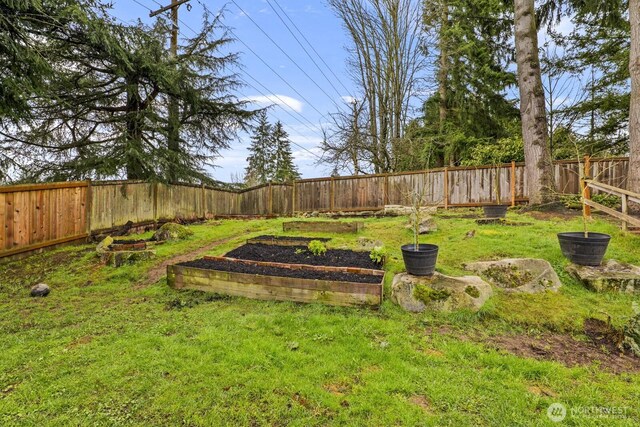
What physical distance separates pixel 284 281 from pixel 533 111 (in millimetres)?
8042

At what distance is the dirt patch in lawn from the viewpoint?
2.39 meters

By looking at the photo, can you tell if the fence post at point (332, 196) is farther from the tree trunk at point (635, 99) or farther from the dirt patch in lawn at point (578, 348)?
the dirt patch in lawn at point (578, 348)

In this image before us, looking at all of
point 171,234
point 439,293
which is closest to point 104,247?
point 171,234

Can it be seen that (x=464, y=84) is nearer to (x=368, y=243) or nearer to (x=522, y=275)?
(x=368, y=243)

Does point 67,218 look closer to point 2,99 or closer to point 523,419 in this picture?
point 2,99

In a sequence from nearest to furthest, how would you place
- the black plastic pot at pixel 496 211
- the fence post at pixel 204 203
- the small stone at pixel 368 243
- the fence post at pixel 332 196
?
the small stone at pixel 368 243 → the black plastic pot at pixel 496 211 → the fence post at pixel 204 203 → the fence post at pixel 332 196

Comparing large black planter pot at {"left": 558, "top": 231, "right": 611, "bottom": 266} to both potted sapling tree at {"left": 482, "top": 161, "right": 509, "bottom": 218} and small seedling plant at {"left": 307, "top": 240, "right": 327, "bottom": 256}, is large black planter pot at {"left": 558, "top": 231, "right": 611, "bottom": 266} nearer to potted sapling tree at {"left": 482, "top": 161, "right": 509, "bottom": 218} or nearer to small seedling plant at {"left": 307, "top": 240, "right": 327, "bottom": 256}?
potted sapling tree at {"left": 482, "top": 161, "right": 509, "bottom": 218}

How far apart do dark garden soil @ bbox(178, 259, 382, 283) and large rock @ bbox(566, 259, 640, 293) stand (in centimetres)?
263

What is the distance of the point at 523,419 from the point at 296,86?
49.2 ft

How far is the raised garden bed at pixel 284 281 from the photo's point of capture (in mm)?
3404

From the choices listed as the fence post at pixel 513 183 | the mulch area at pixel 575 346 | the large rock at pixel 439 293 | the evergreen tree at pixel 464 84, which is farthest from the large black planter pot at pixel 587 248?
the evergreen tree at pixel 464 84

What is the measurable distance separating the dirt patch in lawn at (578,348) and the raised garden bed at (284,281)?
4.39 feet

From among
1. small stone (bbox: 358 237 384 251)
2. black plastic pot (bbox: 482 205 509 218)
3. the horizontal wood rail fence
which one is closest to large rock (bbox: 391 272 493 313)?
small stone (bbox: 358 237 384 251)

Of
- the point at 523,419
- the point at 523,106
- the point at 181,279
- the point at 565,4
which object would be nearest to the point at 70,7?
the point at 181,279
